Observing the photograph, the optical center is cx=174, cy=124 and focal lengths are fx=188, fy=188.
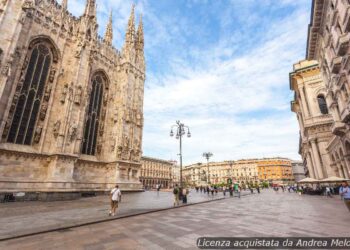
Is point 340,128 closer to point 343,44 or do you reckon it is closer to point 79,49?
point 343,44

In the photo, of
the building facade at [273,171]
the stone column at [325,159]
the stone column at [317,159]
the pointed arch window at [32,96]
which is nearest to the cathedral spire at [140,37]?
the pointed arch window at [32,96]

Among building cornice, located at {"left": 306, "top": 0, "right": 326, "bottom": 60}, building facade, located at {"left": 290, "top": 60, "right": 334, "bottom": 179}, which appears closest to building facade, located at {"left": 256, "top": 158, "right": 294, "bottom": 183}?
building facade, located at {"left": 290, "top": 60, "right": 334, "bottom": 179}

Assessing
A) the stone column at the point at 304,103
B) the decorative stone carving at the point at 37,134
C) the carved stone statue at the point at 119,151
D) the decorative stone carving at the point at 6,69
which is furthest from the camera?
the stone column at the point at 304,103

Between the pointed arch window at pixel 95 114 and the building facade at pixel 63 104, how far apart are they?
13 centimetres

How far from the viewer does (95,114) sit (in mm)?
25891

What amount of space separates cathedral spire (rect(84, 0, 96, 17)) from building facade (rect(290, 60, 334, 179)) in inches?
1349

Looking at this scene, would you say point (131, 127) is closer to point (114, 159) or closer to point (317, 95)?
point (114, 159)

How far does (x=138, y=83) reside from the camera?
3169cm

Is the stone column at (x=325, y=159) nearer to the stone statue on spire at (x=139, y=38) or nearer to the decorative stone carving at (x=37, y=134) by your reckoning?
the stone statue on spire at (x=139, y=38)

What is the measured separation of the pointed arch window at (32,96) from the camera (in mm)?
18047

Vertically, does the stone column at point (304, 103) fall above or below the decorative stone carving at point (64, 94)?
above

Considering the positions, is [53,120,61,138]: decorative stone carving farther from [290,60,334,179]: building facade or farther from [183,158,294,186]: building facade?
[183,158,294,186]: building facade

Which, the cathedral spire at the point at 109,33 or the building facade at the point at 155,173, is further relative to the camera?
the building facade at the point at 155,173

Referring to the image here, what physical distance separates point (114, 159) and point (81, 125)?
20.4ft
